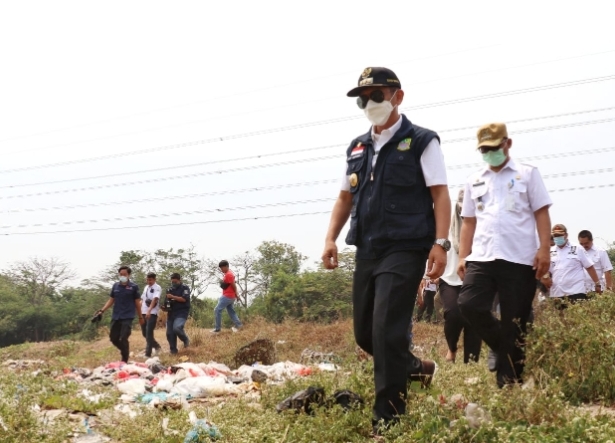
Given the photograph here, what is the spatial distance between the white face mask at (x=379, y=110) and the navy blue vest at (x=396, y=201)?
0.11m

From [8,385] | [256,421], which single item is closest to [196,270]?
[8,385]

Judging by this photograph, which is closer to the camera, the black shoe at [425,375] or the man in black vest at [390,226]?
the man in black vest at [390,226]

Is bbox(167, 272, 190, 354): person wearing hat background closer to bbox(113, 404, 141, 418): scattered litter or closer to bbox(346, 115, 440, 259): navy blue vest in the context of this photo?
bbox(113, 404, 141, 418): scattered litter

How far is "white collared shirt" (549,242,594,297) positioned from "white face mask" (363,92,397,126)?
5368 mm

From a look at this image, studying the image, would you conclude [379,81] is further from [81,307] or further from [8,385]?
[81,307]

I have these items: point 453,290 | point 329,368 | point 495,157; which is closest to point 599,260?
point 453,290

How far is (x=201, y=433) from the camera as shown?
4668 mm

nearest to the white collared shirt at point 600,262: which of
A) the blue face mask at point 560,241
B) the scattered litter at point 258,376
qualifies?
the blue face mask at point 560,241

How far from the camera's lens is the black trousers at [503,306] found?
5.18 m

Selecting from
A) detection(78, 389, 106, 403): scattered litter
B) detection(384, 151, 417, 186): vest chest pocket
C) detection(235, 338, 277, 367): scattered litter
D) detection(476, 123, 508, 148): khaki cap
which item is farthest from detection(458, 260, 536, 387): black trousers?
detection(235, 338, 277, 367): scattered litter

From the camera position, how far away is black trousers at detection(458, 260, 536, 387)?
5.18m

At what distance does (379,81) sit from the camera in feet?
15.4

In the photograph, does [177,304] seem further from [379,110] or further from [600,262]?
[379,110]

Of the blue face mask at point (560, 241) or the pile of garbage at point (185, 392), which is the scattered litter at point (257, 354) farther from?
the blue face mask at point (560, 241)
